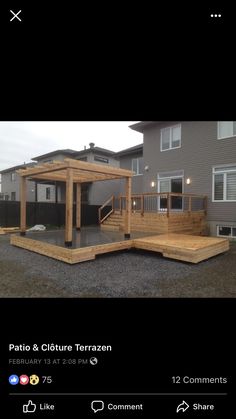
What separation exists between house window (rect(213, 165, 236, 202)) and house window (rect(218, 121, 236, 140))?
1.29m

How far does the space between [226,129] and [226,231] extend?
412 centimetres

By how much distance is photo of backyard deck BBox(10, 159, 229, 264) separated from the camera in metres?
5.38

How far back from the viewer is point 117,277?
13.7 feet

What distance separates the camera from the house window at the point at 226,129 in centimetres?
871

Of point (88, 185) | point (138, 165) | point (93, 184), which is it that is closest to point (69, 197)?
point (138, 165)

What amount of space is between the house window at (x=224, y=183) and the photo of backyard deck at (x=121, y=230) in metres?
0.63

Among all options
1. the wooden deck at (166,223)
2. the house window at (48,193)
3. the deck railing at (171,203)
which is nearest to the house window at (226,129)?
the deck railing at (171,203)
